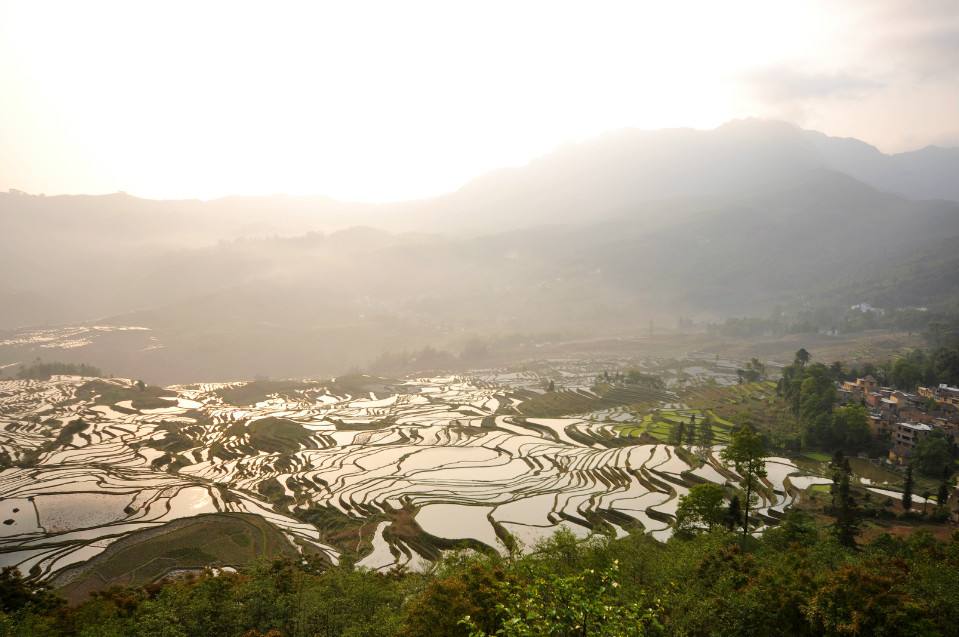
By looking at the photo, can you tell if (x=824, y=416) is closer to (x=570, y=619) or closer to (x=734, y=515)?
(x=734, y=515)

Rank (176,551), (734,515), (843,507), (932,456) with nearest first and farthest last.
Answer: (734,515) → (176,551) → (843,507) → (932,456)

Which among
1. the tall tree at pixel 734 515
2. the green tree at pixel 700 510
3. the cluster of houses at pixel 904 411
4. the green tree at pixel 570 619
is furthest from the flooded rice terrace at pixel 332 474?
the green tree at pixel 570 619

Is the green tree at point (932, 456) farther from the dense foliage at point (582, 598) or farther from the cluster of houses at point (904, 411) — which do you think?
the dense foliage at point (582, 598)

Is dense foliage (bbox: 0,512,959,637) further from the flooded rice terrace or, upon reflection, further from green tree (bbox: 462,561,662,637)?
the flooded rice terrace

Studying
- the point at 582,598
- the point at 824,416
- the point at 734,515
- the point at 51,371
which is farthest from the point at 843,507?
the point at 51,371

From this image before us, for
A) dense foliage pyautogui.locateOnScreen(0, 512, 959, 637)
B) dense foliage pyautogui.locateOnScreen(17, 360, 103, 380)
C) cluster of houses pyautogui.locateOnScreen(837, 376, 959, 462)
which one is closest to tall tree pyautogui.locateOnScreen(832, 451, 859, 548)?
dense foliage pyautogui.locateOnScreen(0, 512, 959, 637)

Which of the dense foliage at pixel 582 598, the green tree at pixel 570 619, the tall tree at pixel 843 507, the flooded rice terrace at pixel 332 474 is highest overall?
the green tree at pixel 570 619
